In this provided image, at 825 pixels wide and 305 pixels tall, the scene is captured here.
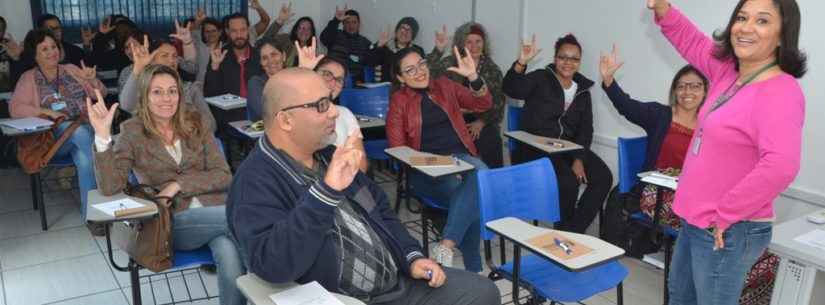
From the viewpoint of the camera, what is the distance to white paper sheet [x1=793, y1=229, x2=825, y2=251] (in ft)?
7.18

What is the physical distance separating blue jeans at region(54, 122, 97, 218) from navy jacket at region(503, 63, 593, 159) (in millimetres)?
2628

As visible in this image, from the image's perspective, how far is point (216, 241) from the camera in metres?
2.51

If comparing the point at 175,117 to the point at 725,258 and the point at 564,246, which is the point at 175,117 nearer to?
the point at 564,246

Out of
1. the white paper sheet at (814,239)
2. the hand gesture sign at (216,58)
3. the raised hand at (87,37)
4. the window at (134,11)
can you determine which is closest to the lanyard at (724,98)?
the white paper sheet at (814,239)

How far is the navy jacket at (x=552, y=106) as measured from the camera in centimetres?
415

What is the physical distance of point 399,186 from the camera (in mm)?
4223

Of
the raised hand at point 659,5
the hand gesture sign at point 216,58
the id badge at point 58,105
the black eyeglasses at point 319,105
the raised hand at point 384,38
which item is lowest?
the id badge at point 58,105

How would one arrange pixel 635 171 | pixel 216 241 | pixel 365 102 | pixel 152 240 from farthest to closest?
pixel 365 102, pixel 635 171, pixel 216 241, pixel 152 240

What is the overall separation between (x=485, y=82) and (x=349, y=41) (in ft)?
10.0

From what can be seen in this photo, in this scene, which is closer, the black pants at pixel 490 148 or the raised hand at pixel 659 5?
the raised hand at pixel 659 5

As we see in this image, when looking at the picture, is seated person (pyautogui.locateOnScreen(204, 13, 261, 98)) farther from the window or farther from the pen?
the pen

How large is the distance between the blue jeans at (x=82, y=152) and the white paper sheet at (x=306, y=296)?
2.31 m

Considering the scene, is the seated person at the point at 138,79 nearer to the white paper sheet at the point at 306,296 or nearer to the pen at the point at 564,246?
the white paper sheet at the point at 306,296

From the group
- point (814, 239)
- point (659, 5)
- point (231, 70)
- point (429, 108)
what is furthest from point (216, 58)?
point (814, 239)
